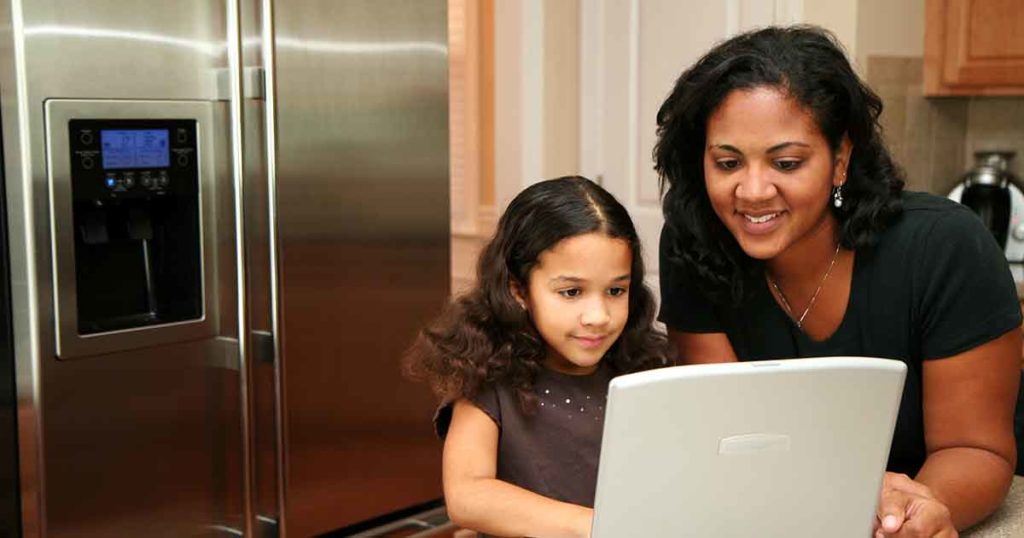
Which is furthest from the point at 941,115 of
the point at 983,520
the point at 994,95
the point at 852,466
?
the point at 852,466

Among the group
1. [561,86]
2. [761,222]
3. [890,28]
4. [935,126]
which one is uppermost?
[890,28]

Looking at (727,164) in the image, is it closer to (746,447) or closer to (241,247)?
(746,447)

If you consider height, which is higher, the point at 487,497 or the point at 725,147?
the point at 725,147

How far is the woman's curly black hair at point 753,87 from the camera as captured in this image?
1349 millimetres

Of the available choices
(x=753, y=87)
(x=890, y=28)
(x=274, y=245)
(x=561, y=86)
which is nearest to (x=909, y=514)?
(x=753, y=87)

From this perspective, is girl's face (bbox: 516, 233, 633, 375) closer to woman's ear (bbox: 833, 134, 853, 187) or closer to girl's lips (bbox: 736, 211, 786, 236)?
girl's lips (bbox: 736, 211, 786, 236)

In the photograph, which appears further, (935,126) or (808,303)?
(935,126)

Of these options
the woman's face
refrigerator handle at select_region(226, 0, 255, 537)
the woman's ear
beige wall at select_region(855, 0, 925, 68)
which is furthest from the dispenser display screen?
beige wall at select_region(855, 0, 925, 68)

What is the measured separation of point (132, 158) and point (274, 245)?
31 cm

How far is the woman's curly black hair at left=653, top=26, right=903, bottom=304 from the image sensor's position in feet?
4.42

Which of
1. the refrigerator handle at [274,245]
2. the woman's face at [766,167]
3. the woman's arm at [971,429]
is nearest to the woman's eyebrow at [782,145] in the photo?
the woman's face at [766,167]

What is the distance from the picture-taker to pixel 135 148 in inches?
82.5

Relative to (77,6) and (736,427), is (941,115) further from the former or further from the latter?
(736,427)

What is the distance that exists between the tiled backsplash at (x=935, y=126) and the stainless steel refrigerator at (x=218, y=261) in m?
1.44
